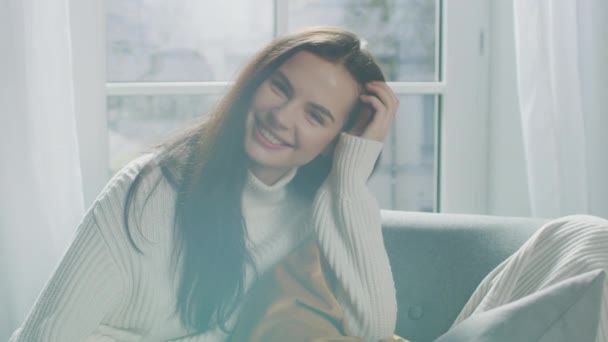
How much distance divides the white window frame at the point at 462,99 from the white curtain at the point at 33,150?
2.89ft

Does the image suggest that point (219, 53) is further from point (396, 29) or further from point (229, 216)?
point (229, 216)

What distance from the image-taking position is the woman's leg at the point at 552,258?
1.33m

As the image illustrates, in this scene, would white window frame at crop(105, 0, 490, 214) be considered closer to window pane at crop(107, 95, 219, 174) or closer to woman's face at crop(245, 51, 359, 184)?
window pane at crop(107, 95, 219, 174)

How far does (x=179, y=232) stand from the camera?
4.44ft

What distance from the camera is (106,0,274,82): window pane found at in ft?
7.13

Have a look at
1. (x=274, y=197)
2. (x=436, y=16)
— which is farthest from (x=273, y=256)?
(x=436, y=16)

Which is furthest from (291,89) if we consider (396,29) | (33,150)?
(396,29)

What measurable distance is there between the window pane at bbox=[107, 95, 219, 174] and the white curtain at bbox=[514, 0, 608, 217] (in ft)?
2.63

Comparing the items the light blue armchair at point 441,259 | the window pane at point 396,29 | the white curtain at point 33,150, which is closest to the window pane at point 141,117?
the white curtain at point 33,150

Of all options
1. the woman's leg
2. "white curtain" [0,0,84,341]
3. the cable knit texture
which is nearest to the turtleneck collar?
the cable knit texture

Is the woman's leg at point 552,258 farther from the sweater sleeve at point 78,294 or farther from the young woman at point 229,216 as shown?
the sweater sleeve at point 78,294

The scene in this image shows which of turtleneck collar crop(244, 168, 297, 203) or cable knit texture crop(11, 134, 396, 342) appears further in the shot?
turtleneck collar crop(244, 168, 297, 203)

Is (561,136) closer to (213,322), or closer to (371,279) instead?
(371,279)

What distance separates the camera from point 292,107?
4.43 ft
